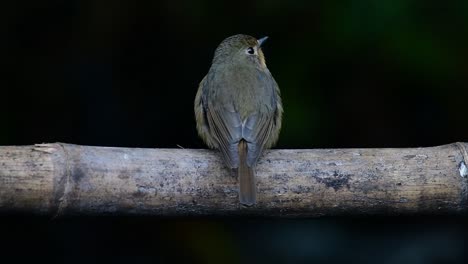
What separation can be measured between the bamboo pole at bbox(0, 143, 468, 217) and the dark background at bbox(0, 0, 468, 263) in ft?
6.32

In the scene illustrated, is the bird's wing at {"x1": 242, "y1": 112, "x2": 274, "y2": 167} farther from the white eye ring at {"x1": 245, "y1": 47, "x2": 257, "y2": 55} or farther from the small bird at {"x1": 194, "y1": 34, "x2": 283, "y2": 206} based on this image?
the white eye ring at {"x1": 245, "y1": 47, "x2": 257, "y2": 55}

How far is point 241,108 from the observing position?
497cm

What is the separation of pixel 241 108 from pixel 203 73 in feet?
6.41

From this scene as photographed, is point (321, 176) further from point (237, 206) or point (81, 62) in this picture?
point (81, 62)

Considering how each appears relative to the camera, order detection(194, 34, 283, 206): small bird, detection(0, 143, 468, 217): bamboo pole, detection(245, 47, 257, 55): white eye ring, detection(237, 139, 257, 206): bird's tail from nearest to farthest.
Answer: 1. detection(0, 143, 468, 217): bamboo pole
2. detection(237, 139, 257, 206): bird's tail
3. detection(194, 34, 283, 206): small bird
4. detection(245, 47, 257, 55): white eye ring

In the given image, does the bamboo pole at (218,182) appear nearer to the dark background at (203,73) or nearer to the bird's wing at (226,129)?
the bird's wing at (226,129)

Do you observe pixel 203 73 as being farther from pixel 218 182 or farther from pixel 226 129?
pixel 218 182

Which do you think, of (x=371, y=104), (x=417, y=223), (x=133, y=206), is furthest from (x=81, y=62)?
(x=133, y=206)

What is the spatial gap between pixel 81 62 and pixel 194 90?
0.81 meters

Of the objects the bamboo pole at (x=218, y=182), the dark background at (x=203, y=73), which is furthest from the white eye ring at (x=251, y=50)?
the bamboo pole at (x=218, y=182)

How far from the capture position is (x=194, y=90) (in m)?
6.88

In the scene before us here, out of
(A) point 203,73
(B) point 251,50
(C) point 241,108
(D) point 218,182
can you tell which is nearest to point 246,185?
(D) point 218,182

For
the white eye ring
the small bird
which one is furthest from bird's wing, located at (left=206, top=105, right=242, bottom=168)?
the white eye ring

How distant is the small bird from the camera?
4430 millimetres
